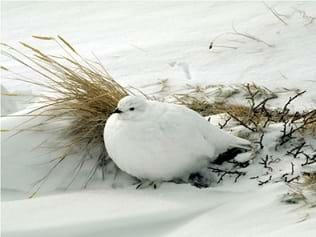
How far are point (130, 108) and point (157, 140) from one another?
0.58ft

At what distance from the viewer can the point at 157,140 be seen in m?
2.72

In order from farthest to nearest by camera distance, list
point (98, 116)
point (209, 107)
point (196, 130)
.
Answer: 1. point (209, 107)
2. point (98, 116)
3. point (196, 130)

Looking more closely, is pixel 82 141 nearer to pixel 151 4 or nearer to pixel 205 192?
pixel 205 192

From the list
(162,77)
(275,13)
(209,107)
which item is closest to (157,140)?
(209,107)

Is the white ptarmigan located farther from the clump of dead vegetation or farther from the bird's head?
the clump of dead vegetation

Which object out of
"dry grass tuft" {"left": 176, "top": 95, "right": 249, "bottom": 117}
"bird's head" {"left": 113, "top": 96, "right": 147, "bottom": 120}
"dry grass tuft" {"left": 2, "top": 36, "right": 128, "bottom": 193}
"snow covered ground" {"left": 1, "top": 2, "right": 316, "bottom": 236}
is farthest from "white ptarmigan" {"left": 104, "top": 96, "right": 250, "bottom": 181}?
"dry grass tuft" {"left": 176, "top": 95, "right": 249, "bottom": 117}

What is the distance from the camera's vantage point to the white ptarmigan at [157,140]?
2727 millimetres

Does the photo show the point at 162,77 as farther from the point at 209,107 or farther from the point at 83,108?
the point at 83,108

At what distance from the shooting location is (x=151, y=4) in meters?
5.22

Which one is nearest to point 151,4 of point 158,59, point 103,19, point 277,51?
point 103,19

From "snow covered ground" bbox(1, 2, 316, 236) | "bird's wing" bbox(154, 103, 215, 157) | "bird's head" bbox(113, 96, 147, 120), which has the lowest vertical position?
"snow covered ground" bbox(1, 2, 316, 236)

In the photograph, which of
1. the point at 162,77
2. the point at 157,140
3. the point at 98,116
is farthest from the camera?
the point at 162,77

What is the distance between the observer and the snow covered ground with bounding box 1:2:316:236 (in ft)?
8.34

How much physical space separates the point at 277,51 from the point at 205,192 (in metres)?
1.52
